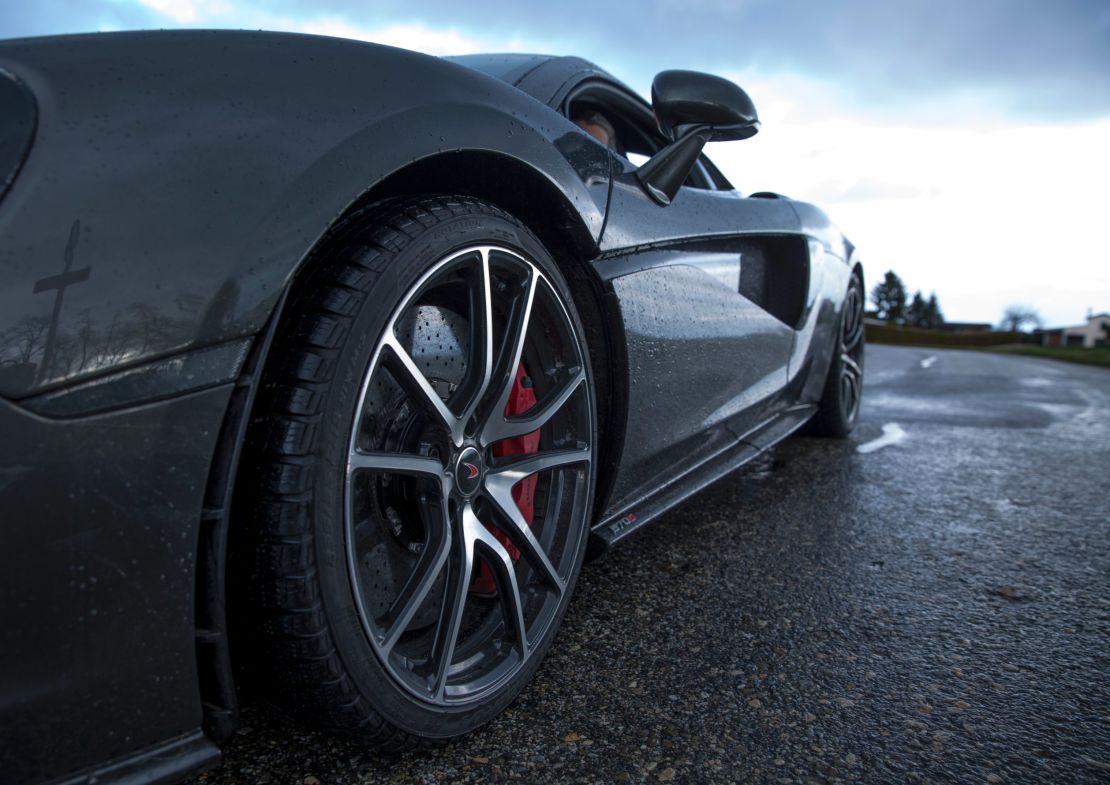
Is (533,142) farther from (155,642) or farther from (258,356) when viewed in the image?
(155,642)

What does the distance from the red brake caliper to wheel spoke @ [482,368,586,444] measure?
4 cm

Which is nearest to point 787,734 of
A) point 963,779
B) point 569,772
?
point 963,779

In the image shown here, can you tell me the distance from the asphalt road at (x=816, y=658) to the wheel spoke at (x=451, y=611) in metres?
0.15

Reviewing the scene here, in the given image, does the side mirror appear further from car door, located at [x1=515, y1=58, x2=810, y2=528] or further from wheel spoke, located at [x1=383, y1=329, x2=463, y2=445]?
wheel spoke, located at [x1=383, y1=329, x2=463, y2=445]

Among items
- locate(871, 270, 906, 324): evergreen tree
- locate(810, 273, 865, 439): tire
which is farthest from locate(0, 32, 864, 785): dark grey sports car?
locate(871, 270, 906, 324): evergreen tree

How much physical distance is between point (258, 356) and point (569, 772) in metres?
0.82

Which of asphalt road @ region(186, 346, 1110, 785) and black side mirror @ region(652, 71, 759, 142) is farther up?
black side mirror @ region(652, 71, 759, 142)

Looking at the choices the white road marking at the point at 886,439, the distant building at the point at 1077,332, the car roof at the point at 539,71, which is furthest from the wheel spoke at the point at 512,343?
the distant building at the point at 1077,332

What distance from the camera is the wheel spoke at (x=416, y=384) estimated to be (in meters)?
1.25

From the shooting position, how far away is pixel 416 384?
1.30 m

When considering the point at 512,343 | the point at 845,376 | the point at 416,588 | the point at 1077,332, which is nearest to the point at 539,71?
the point at 512,343

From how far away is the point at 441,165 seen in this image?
145 cm

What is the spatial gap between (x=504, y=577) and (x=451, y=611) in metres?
0.15

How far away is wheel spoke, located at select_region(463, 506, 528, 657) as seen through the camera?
1.42 m
